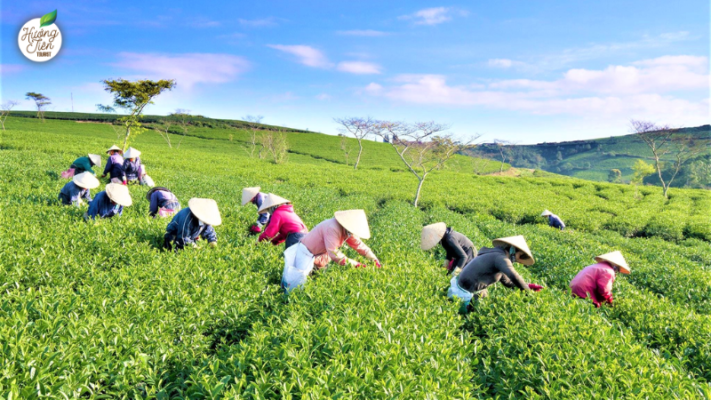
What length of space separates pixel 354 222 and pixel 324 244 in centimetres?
66

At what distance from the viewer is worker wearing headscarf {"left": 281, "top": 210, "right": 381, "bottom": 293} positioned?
5.15 metres

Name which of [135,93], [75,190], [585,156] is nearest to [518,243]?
[75,190]

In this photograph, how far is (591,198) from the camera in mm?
26188

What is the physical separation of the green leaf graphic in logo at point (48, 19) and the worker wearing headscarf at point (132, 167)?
5.53 m

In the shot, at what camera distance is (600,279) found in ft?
19.8

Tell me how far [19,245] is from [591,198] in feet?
104

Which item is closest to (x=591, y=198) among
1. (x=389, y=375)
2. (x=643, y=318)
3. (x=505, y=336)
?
(x=643, y=318)

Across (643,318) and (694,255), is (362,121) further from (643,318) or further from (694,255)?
(643,318)

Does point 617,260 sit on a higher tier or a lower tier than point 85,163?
lower

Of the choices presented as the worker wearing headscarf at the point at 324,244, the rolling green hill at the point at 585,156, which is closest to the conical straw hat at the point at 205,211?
the worker wearing headscarf at the point at 324,244

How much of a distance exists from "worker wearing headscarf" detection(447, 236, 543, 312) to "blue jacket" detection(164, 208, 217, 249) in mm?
4836

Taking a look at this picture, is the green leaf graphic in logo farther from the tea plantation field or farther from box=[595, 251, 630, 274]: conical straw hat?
box=[595, 251, 630, 274]: conical straw hat

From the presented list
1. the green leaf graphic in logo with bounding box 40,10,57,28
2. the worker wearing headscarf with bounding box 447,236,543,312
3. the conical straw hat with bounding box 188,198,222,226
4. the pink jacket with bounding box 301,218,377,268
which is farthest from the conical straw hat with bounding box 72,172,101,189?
the worker wearing headscarf with bounding box 447,236,543,312

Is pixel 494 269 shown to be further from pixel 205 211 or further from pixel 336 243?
pixel 205 211
